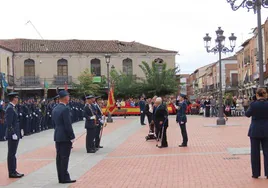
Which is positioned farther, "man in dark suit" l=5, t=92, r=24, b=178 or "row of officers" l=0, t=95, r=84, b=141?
"row of officers" l=0, t=95, r=84, b=141

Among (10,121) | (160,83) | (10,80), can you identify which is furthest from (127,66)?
(10,121)

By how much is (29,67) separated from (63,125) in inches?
1890

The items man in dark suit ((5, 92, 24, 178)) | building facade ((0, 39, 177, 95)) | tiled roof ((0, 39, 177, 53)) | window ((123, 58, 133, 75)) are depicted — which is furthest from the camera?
window ((123, 58, 133, 75))

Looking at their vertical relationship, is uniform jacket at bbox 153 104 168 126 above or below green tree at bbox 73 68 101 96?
below

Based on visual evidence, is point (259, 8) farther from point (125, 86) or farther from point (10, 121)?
point (125, 86)

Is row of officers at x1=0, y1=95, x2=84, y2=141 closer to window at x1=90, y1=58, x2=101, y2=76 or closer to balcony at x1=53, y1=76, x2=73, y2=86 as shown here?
balcony at x1=53, y1=76, x2=73, y2=86

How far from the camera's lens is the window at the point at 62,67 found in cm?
5691

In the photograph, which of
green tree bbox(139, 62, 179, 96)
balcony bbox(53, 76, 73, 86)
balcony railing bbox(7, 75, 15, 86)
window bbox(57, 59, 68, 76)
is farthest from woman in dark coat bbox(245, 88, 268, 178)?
window bbox(57, 59, 68, 76)

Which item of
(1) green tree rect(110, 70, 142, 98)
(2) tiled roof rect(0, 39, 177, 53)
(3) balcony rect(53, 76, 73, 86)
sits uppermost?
(2) tiled roof rect(0, 39, 177, 53)

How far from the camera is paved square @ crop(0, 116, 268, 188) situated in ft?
29.3

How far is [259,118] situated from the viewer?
8938mm

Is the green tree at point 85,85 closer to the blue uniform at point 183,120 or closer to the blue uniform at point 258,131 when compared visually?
the blue uniform at point 183,120

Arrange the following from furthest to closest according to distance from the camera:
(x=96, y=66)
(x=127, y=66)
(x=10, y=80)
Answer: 1. (x=127, y=66)
2. (x=96, y=66)
3. (x=10, y=80)

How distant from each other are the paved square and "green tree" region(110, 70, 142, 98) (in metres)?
35.9
